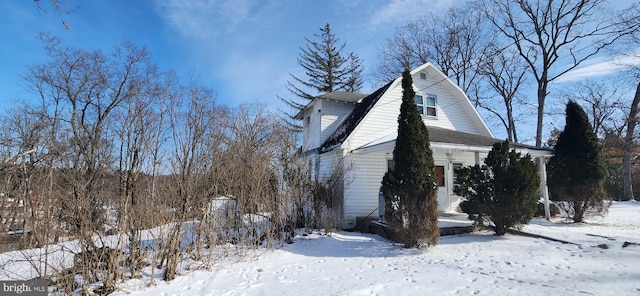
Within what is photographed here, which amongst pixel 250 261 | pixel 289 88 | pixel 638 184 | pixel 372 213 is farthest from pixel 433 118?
pixel 638 184

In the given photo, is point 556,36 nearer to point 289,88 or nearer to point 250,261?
point 289,88

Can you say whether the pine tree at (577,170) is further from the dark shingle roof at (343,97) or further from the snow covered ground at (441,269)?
the dark shingle roof at (343,97)

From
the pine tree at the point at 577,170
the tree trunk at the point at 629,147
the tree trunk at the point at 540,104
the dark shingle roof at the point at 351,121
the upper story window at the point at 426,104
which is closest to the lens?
the pine tree at the point at 577,170

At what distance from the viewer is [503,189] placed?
7.98 m

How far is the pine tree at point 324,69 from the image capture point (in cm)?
2927

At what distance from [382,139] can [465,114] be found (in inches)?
172

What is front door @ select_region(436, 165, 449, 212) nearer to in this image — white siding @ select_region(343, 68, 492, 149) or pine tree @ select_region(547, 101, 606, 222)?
white siding @ select_region(343, 68, 492, 149)

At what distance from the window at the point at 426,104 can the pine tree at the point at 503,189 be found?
5.06 m

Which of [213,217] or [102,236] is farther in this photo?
[213,217]

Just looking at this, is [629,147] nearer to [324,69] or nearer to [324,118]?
[324,118]

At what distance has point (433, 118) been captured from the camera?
13.3 metres

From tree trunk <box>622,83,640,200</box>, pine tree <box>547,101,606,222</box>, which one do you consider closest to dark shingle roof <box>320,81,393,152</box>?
pine tree <box>547,101,606,222</box>

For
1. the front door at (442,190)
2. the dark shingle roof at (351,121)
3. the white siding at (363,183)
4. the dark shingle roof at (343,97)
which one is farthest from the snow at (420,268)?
the dark shingle roof at (343,97)

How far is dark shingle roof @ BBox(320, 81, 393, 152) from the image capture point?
471 inches
